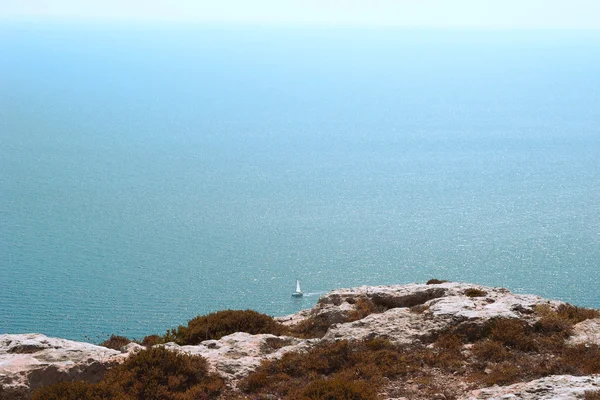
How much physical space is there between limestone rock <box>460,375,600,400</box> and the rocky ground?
15 mm

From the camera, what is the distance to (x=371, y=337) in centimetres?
1424

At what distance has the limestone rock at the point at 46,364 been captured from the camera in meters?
12.2

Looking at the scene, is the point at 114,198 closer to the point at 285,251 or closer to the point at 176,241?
the point at 176,241

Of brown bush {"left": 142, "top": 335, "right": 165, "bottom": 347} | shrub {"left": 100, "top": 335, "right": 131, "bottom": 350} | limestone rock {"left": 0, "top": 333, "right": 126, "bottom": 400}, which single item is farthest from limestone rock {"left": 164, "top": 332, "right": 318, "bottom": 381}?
shrub {"left": 100, "top": 335, "right": 131, "bottom": 350}

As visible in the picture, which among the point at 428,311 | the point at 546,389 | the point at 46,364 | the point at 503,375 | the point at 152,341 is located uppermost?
the point at 428,311

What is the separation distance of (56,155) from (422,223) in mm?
73268

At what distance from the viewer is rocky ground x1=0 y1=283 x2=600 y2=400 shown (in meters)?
11.6

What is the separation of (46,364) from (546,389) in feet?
29.9

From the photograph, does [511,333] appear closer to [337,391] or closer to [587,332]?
[587,332]

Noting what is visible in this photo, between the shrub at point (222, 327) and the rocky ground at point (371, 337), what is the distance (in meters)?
1.05

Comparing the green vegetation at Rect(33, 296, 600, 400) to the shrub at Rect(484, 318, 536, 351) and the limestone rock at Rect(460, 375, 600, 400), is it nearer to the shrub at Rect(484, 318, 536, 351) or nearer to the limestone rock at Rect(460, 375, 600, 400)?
the shrub at Rect(484, 318, 536, 351)

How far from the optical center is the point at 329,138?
144 meters

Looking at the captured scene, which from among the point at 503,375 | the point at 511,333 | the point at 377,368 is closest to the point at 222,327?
the point at 377,368

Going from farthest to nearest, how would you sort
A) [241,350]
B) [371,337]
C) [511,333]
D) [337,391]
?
[371,337] < [241,350] < [511,333] < [337,391]
